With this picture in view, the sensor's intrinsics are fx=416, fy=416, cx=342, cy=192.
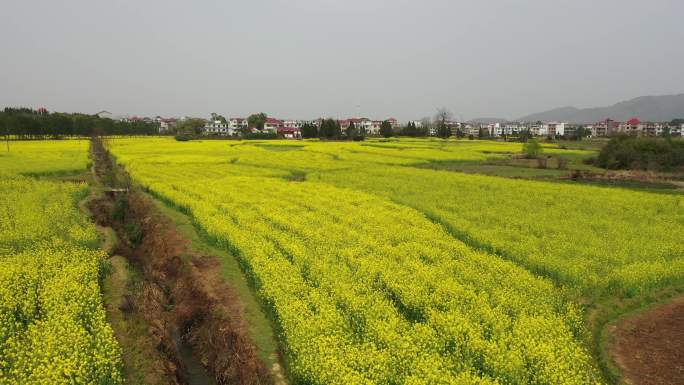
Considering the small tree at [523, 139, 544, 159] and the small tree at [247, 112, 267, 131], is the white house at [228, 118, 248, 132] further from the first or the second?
the small tree at [523, 139, 544, 159]

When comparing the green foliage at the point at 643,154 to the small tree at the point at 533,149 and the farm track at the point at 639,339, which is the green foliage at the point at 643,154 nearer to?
the small tree at the point at 533,149

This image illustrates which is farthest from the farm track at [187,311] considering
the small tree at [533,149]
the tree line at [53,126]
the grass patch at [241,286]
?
the tree line at [53,126]

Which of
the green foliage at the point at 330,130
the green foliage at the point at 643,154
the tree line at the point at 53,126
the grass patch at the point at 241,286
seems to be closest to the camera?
the grass patch at the point at 241,286

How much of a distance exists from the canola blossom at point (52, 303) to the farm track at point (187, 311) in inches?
48.8

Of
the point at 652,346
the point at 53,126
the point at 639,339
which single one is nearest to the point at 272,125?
the point at 53,126

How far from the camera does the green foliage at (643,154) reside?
4181 centimetres

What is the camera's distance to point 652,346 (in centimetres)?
963

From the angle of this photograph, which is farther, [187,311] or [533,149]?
[533,149]

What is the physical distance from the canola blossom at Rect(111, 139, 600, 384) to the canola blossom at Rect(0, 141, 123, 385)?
3973 mm

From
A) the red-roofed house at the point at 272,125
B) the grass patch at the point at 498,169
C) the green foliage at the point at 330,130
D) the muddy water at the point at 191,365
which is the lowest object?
the muddy water at the point at 191,365

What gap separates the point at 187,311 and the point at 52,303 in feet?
10.6

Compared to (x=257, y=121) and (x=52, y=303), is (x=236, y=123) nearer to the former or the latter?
(x=257, y=121)

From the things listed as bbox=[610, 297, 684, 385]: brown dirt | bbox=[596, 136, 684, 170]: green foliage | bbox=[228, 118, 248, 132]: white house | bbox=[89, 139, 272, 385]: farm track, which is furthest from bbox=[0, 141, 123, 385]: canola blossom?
bbox=[228, 118, 248, 132]: white house

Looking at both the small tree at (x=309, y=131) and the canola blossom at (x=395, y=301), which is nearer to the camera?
the canola blossom at (x=395, y=301)
